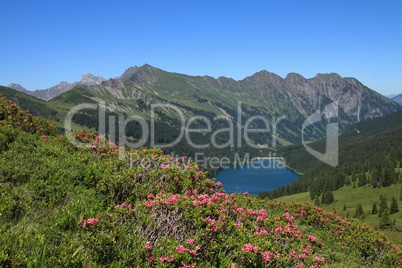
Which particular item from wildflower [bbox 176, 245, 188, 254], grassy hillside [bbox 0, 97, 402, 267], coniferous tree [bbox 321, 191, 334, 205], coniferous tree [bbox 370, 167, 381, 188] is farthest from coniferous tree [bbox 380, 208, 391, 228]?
wildflower [bbox 176, 245, 188, 254]

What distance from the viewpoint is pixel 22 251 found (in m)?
4.95

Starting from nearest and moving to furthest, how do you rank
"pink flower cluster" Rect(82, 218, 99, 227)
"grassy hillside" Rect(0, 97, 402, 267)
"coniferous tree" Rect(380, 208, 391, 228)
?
"grassy hillside" Rect(0, 97, 402, 267)
"pink flower cluster" Rect(82, 218, 99, 227)
"coniferous tree" Rect(380, 208, 391, 228)

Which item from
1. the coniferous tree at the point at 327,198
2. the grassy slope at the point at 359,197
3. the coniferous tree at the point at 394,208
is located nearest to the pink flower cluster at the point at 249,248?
the grassy slope at the point at 359,197

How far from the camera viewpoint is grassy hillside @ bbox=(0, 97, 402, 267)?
5.82 metres

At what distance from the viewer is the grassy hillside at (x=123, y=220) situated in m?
5.82

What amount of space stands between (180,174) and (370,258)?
39.1 ft

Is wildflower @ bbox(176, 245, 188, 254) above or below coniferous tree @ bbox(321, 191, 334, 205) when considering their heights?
above

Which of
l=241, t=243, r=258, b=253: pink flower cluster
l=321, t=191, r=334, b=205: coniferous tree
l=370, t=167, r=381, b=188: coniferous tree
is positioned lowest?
l=321, t=191, r=334, b=205: coniferous tree

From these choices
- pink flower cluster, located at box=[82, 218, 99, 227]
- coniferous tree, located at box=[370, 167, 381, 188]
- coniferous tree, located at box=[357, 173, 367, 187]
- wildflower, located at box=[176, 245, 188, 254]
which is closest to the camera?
wildflower, located at box=[176, 245, 188, 254]

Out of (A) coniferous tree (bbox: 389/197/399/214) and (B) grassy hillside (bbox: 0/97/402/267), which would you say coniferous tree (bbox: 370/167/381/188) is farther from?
(B) grassy hillside (bbox: 0/97/402/267)

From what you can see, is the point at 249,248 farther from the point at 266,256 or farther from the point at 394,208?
the point at 394,208

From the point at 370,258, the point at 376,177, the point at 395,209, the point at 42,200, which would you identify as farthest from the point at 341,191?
the point at 42,200

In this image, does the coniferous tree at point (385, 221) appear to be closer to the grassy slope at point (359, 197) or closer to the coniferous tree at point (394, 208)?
the grassy slope at point (359, 197)

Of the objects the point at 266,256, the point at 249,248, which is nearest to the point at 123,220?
the point at 249,248
